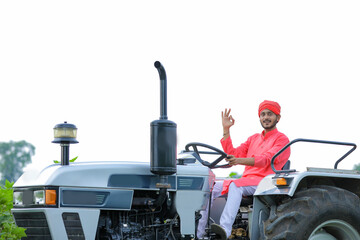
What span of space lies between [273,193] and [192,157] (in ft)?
3.01

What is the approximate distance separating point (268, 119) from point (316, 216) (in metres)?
1.36

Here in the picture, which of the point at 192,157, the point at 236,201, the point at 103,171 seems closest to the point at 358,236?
the point at 236,201

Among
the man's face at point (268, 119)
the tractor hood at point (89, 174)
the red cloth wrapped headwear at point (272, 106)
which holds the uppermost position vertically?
the red cloth wrapped headwear at point (272, 106)

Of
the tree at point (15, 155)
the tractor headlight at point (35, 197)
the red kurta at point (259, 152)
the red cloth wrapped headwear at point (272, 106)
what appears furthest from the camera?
the tree at point (15, 155)

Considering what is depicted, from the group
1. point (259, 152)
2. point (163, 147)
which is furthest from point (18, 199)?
point (259, 152)

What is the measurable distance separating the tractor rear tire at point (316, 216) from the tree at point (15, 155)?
82.1 m

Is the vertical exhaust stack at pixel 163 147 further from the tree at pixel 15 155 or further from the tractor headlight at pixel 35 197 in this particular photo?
the tree at pixel 15 155

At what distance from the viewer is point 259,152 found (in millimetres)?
5855

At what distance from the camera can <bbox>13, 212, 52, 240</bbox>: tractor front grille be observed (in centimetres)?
476

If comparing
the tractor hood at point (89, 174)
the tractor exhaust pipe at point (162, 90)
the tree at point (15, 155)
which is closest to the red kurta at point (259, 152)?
the tractor hood at point (89, 174)

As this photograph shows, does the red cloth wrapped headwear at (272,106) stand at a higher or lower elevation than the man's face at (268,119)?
higher

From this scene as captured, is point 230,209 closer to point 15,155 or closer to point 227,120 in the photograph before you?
point 227,120

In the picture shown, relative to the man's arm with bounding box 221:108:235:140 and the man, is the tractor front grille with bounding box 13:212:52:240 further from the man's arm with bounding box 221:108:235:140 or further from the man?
the man's arm with bounding box 221:108:235:140

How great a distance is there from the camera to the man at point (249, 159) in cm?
527
